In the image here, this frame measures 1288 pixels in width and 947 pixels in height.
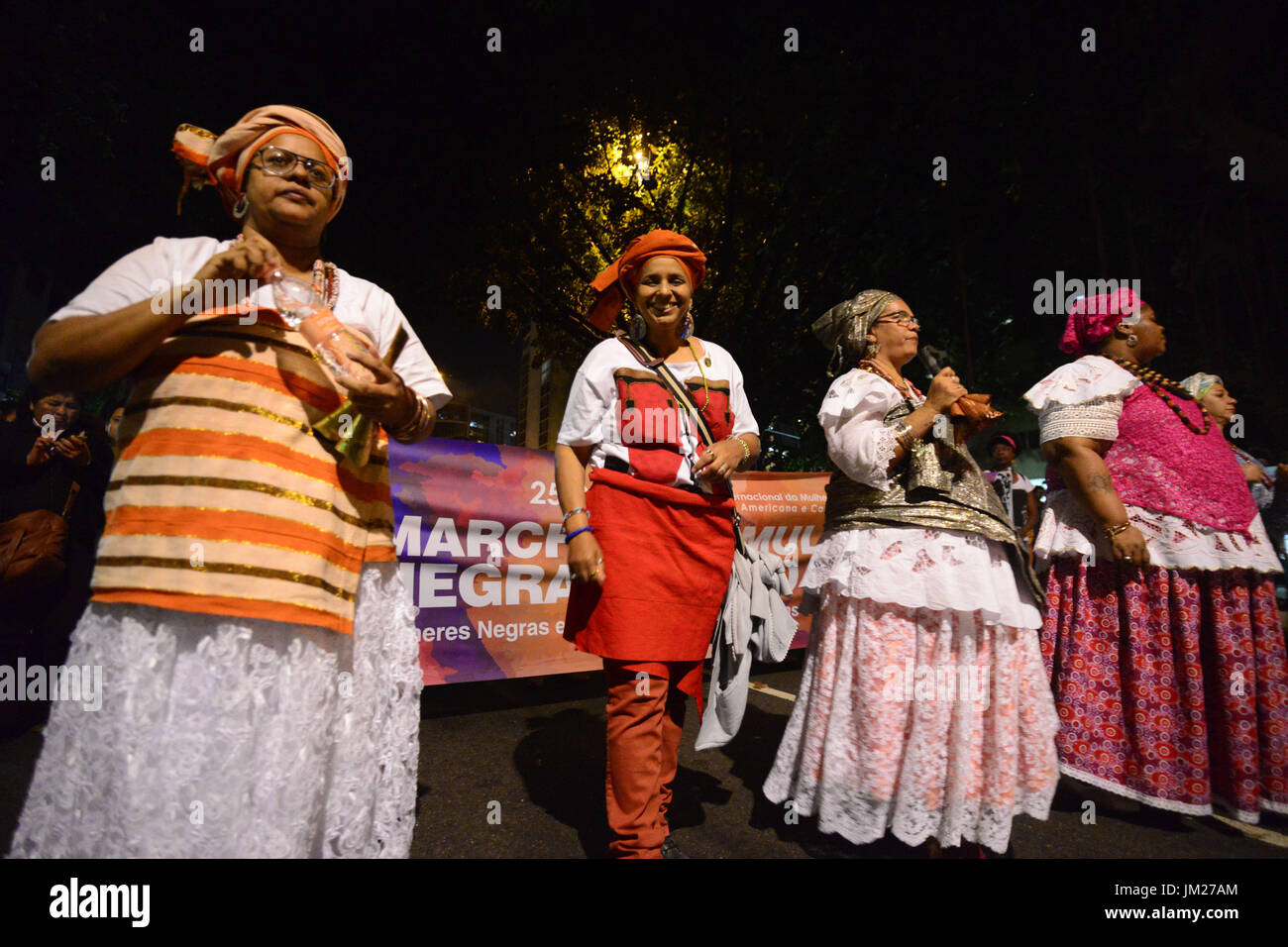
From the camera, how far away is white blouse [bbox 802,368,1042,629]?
6.85 ft

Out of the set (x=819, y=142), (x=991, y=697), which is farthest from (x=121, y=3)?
(x=991, y=697)

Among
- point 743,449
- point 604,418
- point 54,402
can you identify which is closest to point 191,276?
point 604,418

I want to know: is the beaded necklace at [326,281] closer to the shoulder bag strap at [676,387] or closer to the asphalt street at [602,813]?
the shoulder bag strap at [676,387]

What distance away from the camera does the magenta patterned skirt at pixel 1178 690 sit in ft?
8.28

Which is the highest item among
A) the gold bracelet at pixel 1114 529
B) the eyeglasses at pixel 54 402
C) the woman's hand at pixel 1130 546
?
the eyeglasses at pixel 54 402

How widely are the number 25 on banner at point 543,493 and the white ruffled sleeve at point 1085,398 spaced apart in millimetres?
3088

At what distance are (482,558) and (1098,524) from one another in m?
3.60

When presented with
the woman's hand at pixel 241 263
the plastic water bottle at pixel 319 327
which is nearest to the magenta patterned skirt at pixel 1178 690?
the plastic water bottle at pixel 319 327

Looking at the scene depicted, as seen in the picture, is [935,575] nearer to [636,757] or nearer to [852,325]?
[852,325]

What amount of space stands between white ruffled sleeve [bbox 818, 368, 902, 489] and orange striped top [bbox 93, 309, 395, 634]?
5.94 feet

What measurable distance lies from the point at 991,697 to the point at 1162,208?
250 inches

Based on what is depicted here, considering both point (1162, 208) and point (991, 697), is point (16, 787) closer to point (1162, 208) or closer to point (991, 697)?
point (991, 697)

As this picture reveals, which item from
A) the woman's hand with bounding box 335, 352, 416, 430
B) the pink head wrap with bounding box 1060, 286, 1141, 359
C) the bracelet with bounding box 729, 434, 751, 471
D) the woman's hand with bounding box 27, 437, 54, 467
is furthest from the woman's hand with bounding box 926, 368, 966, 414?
the woman's hand with bounding box 27, 437, 54, 467

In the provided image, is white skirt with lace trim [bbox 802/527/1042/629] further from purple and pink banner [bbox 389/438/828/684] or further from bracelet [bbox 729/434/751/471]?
purple and pink banner [bbox 389/438/828/684]
